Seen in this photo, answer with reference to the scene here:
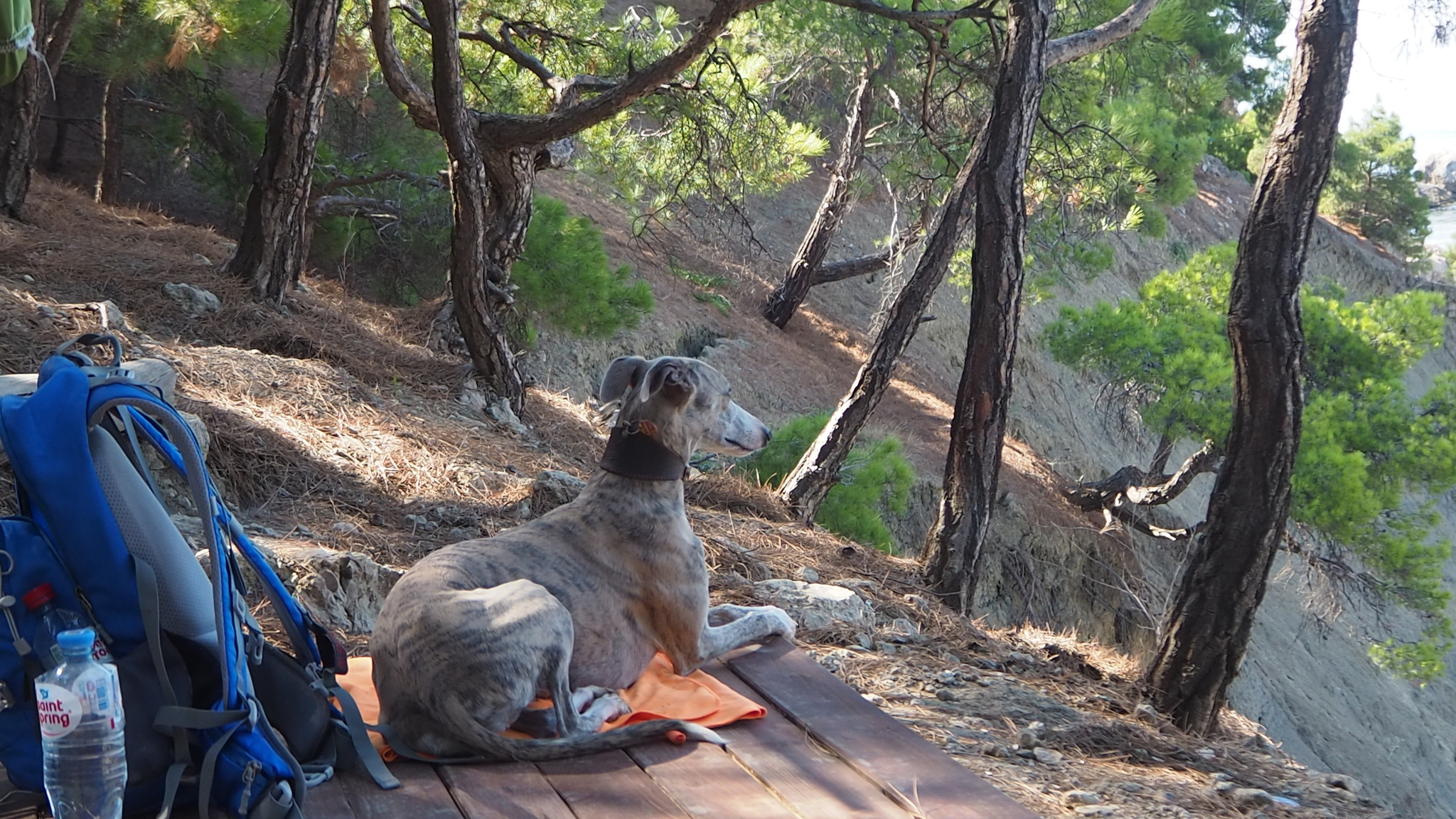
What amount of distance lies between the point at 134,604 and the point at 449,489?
3966 mm

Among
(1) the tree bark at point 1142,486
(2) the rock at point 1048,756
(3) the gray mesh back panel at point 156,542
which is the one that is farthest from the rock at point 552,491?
(1) the tree bark at point 1142,486

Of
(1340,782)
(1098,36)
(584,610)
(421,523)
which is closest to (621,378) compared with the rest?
(584,610)

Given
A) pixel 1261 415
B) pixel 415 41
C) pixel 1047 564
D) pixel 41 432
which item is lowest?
pixel 1047 564

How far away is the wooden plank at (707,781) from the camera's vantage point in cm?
285

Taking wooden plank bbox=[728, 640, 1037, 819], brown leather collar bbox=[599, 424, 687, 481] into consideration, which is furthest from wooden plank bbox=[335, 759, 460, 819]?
brown leather collar bbox=[599, 424, 687, 481]

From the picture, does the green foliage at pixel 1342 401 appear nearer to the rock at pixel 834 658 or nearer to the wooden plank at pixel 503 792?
the rock at pixel 834 658

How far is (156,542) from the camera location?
8.50ft

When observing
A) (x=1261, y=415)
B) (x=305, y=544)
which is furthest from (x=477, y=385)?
(x=1261, y=415)

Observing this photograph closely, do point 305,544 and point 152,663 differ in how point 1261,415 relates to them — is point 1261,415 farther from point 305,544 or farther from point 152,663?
point 152,663

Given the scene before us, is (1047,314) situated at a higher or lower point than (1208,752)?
higher

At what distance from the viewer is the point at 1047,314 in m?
22.9

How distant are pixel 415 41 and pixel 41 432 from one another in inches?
332

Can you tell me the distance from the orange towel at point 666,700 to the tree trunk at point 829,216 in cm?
1154

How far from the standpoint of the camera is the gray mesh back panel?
2.57 metres
